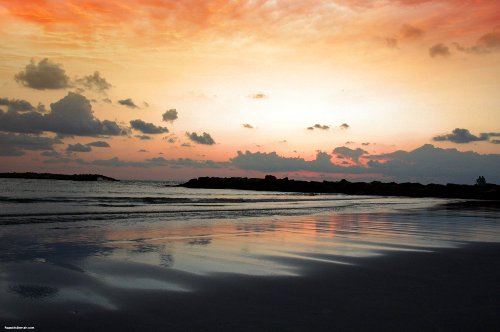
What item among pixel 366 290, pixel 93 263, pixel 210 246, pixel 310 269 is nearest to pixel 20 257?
pixel 93 263

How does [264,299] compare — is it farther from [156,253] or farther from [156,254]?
[156,253]

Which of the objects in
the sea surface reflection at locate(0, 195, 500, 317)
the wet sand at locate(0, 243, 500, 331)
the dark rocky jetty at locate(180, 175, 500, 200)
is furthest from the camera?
the dark rocky jetty at locate(180, 175, 500, 200)

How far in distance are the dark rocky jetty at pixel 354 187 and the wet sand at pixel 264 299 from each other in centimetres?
6673

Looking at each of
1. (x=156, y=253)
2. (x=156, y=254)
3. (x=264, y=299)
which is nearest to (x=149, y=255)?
(x=156, y=254)

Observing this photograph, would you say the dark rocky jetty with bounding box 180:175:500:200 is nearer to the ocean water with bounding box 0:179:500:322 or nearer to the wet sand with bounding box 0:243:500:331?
the ocean water with bounding box 0:179:500:322

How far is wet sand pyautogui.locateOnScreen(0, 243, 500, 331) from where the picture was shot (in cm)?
532

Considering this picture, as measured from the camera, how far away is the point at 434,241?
1385 cm

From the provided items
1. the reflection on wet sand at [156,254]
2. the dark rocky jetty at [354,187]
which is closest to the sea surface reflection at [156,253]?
the reflection on wet sand at [156,254]

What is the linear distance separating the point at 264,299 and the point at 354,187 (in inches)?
3529

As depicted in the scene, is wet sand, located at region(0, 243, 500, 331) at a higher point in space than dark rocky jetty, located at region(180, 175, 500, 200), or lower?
lower

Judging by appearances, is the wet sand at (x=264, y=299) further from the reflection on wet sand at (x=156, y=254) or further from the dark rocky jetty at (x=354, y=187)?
the dark rocky jetty at (x=354, y=187)

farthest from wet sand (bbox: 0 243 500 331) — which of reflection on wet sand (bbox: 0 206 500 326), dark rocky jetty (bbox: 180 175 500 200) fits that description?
dark rocky jetty (bbox: 180 175 500 200)

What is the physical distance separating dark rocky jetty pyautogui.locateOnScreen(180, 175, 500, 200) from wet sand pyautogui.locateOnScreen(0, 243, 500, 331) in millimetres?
66729

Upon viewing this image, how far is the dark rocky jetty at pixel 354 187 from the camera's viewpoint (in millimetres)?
79425
